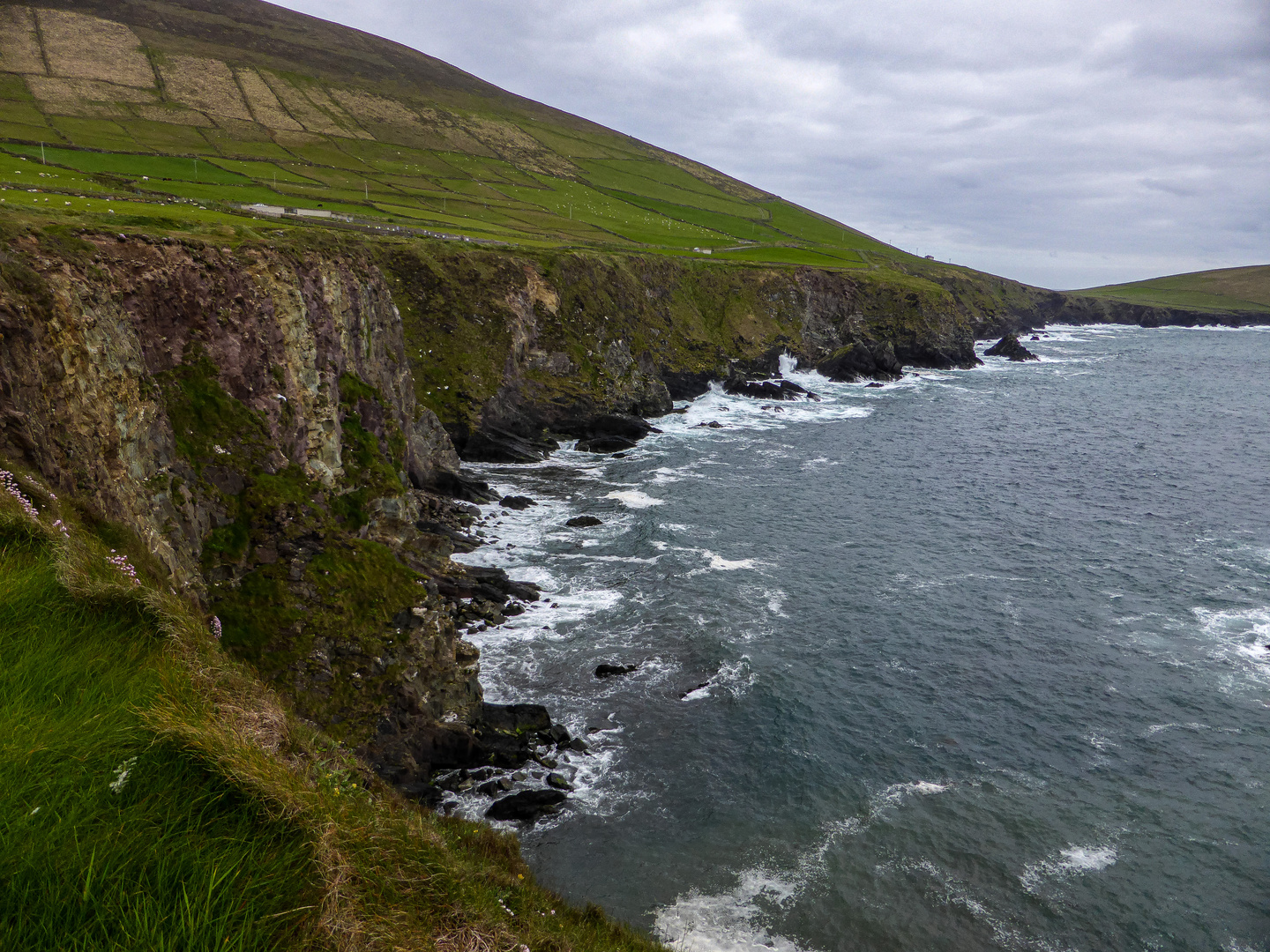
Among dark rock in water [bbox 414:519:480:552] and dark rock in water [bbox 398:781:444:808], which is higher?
dark rock in water [bbox 414:519:480:552]

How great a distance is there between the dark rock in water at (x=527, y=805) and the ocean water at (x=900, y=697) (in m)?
0.59

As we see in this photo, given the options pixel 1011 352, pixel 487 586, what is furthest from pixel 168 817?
pixel 1011 352

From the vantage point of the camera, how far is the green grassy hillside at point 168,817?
5328mm

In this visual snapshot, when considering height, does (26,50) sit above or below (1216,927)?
above

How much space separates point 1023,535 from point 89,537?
52230mm

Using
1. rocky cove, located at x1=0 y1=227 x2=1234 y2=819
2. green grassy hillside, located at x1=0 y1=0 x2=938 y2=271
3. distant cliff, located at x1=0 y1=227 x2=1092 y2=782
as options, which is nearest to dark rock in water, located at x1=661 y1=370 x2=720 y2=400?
green grassy hillside, located at x1=0 y1=0 x2=938 y2=271

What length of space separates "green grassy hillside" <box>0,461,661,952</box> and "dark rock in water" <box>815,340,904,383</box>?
11075cm

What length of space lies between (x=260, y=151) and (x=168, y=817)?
16397 cm

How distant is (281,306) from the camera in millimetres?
34938

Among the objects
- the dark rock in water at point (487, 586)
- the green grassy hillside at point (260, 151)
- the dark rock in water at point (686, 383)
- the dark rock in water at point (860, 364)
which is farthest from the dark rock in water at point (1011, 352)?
the dark rock in water at point (487, 586)

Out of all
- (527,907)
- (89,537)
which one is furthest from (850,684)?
(89,537)

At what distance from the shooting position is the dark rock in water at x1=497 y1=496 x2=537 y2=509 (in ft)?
174

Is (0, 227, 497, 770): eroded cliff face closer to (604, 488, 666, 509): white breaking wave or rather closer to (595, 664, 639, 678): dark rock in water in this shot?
(595, 664, 639, 678): dark rock in water

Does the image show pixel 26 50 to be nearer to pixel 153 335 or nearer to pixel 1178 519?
pixel 153 335
